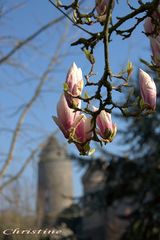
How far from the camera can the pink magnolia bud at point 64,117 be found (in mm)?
780

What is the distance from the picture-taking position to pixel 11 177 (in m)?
4.38

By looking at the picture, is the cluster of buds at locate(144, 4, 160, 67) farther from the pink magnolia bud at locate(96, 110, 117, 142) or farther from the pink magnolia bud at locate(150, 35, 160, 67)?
the pink magnolia bud at locate(96, 110, 117, 142)

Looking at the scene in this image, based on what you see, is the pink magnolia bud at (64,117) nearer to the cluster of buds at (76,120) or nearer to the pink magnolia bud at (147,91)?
the cluster of buds at (76,120)

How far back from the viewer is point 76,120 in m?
0.80

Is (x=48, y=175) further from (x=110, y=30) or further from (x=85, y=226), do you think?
(x=110, y=30)

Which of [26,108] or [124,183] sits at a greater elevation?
[26,108]

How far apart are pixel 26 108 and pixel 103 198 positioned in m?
4.07

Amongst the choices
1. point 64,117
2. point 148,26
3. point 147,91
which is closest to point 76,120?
point 64,117

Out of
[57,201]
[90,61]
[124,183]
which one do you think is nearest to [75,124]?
[90,61]

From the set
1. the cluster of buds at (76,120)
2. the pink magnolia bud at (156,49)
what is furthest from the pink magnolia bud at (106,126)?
the pink magnolia bud at (156,49)

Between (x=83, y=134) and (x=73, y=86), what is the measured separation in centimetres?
9

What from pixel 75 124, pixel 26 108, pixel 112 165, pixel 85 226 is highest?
pixel 26 108

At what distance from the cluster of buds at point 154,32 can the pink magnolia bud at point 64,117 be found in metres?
0.19

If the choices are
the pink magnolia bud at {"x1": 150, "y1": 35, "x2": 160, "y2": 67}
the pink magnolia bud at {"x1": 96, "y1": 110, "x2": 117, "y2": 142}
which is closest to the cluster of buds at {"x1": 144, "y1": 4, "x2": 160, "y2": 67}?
the pink magnolia bud at {"x1": 150, "y1": 35, "x2": 160, "y2": 67}
